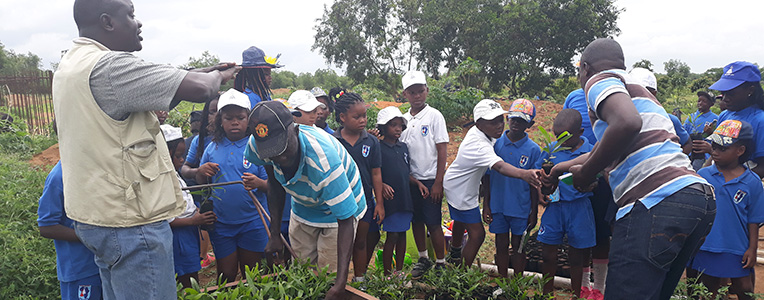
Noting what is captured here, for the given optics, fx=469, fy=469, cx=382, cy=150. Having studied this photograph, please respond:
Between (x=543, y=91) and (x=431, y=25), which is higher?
(x=431, y=25)

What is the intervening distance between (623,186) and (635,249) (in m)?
0.31

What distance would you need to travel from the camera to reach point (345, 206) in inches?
101

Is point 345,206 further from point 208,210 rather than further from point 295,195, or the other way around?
point 208,210

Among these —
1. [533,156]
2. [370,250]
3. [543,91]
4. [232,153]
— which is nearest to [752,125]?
[533,156]

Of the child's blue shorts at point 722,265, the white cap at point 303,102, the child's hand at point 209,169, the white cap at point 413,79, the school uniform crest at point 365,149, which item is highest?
the white cap at point 413,79

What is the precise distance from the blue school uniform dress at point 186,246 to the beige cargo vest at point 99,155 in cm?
162

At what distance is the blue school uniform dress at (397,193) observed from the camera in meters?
4.19

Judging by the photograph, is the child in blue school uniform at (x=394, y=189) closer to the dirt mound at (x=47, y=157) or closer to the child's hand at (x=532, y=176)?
the child's hand at (x=532, y=176)

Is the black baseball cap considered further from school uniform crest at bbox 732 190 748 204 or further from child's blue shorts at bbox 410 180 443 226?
school uniform crest at bbox 732 190 748 204

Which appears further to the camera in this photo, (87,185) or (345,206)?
(345,206)

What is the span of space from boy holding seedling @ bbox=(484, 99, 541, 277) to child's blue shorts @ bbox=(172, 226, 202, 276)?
2.40 meters

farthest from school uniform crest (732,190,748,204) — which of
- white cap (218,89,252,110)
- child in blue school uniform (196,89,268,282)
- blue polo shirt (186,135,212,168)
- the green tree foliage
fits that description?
the green tree foliage

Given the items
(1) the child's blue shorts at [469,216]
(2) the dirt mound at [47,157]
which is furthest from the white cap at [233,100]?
(2) the dirt mound at [47,157]

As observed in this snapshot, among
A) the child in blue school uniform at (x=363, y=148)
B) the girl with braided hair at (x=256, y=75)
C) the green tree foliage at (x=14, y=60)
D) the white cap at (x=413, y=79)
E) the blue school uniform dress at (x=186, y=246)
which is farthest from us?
the green tree foliage at (x=14, y=60)
